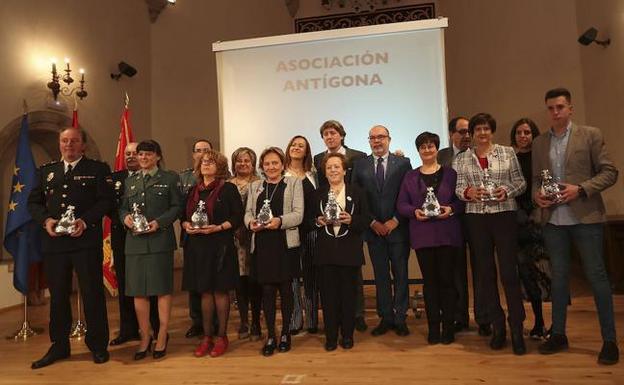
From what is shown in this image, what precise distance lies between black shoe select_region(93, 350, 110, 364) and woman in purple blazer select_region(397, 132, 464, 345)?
2.14 metres

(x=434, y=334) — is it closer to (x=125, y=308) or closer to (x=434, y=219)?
(x=434, y=219)

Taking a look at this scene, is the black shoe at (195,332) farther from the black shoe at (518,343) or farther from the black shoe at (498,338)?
the black shoe at (518,343)

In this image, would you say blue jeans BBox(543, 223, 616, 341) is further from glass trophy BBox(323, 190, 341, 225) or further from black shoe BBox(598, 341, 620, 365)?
glass trophy BBox(323, 190, 341, 225)

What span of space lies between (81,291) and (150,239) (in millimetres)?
566

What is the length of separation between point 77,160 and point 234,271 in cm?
129

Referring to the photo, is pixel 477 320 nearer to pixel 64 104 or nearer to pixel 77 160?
pixel 77 160

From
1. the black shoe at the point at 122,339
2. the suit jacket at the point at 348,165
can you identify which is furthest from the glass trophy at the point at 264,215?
the black shoe at the point at 122,339

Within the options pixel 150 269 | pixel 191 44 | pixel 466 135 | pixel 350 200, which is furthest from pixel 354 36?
pixel 191 44

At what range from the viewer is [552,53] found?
25.2 feet

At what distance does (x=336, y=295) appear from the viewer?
332cm

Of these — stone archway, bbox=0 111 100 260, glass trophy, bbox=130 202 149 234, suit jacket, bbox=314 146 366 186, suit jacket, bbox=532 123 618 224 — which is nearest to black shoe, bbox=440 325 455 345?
suit jacket, bbox=532 123 618 224

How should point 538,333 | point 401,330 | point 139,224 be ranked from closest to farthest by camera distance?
point 139,224 < point 538,333 < point 401,330

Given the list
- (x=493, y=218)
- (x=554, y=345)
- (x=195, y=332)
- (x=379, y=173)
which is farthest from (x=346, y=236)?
(x=195, y=332)

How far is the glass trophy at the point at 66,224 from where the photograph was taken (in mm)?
3098
